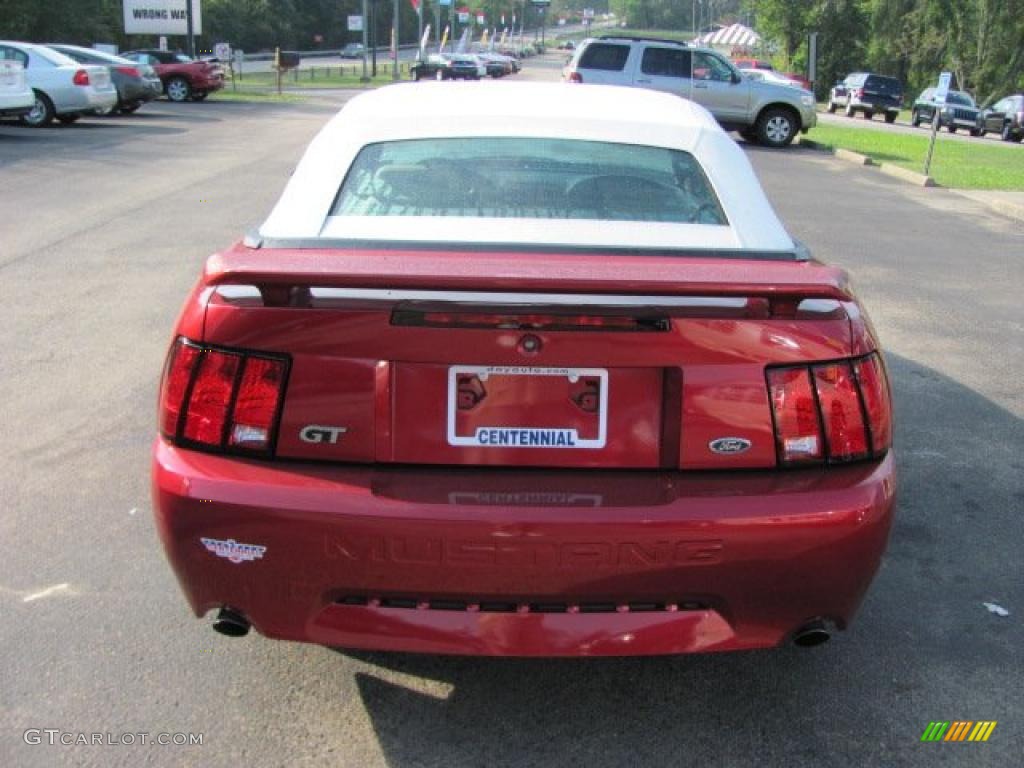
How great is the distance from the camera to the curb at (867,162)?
57.5 feet

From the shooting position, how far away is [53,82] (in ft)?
69.6

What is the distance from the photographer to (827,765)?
9.20ft

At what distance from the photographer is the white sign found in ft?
151

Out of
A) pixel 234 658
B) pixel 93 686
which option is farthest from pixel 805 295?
pixel 93 686

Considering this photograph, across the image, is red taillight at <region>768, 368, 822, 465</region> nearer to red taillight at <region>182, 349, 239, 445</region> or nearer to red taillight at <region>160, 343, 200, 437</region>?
red taillight at <region>182, 349, 239, 445</region>

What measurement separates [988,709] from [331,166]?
271 centimetres

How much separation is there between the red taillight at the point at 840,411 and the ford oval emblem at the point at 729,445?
0.23 meters

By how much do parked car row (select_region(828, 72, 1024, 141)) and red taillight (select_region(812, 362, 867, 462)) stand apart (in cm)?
2599

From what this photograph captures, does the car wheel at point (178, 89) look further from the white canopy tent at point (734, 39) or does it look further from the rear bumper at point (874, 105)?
the white canopy tent at point (734, 39)

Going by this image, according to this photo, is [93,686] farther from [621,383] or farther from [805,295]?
[805,295]

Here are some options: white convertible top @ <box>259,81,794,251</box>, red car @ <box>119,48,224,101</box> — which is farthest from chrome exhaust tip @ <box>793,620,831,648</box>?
red car @ <box>119,48,224,101</box>

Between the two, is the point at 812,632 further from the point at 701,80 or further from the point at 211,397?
the point at 701,80

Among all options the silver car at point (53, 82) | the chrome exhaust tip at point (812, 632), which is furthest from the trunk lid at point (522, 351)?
the silver car at point (53, 82)

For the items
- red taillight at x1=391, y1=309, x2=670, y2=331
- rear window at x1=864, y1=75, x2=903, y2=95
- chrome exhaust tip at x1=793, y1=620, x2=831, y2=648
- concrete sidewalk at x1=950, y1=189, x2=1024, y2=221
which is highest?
red taillight at x1=391, y1=309, x2=670, y2=331
